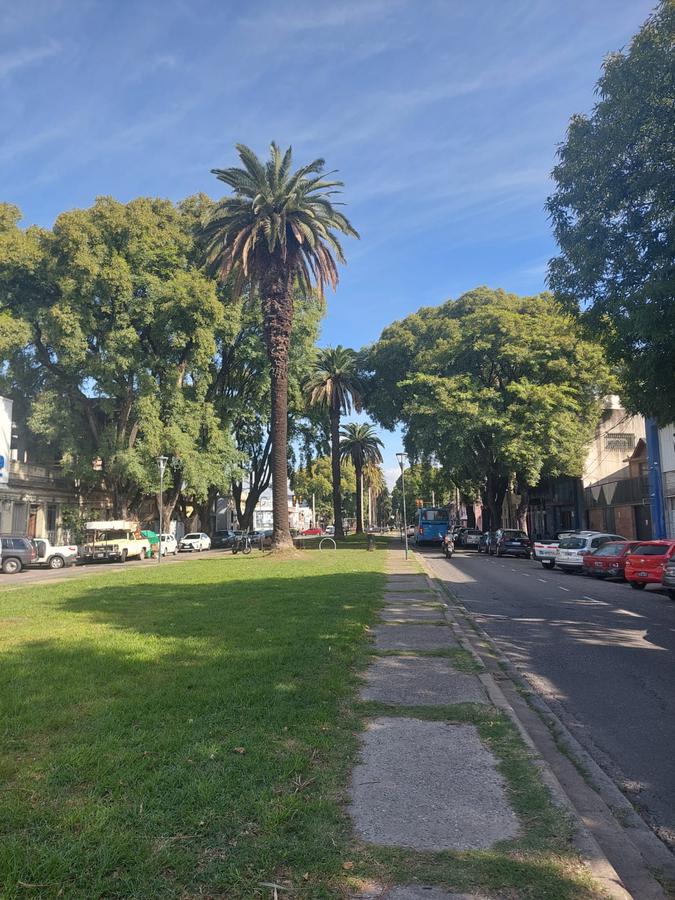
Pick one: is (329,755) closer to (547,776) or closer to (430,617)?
(547,776)

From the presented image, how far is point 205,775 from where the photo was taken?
168 inches

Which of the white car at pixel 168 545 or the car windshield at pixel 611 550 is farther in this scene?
the white car at pixel 168 545

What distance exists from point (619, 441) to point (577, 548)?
89.6 ft

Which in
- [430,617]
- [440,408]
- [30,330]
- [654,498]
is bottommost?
[430,617]

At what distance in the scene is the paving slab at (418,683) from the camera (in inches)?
263

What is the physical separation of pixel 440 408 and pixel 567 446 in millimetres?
7508

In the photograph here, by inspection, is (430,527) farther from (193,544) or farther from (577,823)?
(577,823)

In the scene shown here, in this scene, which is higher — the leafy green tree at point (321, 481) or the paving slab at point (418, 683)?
the leafy green tree at point (321, 481)

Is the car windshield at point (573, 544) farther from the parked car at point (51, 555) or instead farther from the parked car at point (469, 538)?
the parked car at point (51, 555)

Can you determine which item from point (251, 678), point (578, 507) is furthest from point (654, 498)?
point (251, 678)

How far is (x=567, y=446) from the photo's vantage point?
37438mm

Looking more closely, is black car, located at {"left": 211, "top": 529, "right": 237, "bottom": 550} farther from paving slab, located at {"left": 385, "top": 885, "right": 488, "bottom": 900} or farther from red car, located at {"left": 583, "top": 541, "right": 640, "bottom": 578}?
paving slab, located at {"left": 385, "top": 885, "right": 488, "bottom": 900}

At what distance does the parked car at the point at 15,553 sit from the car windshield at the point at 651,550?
25214 mm

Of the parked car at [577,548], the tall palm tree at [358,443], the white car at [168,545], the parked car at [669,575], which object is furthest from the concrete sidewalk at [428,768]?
the tall palm tree at [358,443]
